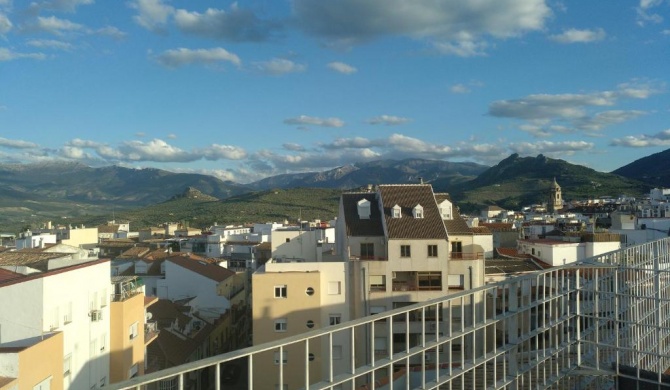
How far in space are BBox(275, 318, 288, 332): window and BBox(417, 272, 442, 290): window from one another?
5.70 metres

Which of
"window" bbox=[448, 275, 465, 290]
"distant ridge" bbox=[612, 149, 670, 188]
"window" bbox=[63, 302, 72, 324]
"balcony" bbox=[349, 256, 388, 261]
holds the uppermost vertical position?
"distant ridge" bbox=[612, 149, 670, 188]

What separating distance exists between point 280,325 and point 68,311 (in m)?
10.1

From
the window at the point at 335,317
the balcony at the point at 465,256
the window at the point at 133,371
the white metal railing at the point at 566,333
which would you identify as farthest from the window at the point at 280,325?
the white metal railing at the point at 566,333

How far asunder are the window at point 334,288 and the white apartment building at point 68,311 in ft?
30.6

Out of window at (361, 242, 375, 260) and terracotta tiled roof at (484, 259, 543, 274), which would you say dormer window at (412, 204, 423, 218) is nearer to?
window at (361, 242, 375, 260)

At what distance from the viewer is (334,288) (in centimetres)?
Answer: 2248

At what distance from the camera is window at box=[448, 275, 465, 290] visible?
22.8m

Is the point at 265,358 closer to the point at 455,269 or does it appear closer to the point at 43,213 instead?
the point at 455,269

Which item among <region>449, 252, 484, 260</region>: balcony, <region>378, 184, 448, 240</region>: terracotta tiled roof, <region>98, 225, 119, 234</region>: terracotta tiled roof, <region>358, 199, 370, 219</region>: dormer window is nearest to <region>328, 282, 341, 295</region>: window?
<region>378, 184, 448, 240</region>: terracotta tiled roof

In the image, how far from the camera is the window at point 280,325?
21719 millimetres

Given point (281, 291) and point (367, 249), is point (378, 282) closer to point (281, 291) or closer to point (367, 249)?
point (367, 249)

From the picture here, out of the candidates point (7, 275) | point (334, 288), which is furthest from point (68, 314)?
point (334, 288)

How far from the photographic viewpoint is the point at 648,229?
35.2m

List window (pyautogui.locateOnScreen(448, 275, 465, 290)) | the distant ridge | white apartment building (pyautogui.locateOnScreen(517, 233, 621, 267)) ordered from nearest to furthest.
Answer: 1. window (pyautogui.locateOnScreen(448, 275, 465, 290))
2. white apartment building (pyautogui.locateOnScreen(517, 233, 621, 267))
3. the distant ridge
